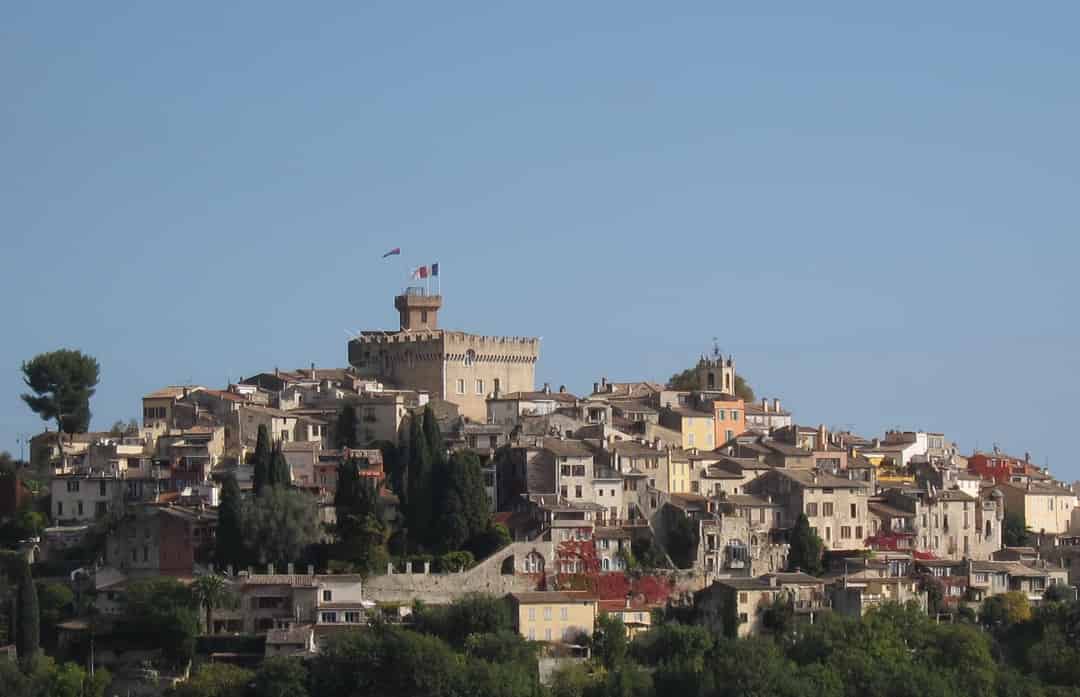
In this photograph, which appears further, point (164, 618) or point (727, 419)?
point (727, 419)

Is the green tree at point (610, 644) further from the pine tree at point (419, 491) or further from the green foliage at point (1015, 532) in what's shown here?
the green foliage at point (1015, 532)

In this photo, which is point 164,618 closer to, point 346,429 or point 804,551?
point 346,429

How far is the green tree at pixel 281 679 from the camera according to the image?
78.1 metres

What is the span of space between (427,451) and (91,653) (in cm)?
1272

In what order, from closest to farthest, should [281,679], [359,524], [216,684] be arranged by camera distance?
[281,679] → [216,684] → [359,524]

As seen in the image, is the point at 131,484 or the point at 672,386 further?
the point at 672,386

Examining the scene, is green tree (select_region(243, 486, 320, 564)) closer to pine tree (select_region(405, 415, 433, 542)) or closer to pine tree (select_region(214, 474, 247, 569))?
pine tree (select_region(214, 474, 247, 569))

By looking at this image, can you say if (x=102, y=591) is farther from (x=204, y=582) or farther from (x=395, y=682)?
(x=395, y=682)

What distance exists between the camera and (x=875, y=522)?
93.9 meters

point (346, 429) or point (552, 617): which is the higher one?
point (346, 429)

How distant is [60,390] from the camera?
9906cm

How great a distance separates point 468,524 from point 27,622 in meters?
14.1

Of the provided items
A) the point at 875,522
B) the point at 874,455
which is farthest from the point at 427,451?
the point at 874,455

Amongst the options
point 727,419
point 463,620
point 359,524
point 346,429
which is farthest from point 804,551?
point 346,429
